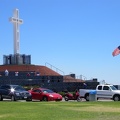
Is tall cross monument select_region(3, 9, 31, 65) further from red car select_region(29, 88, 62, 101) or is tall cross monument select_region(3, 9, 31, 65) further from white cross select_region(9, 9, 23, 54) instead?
red car select_region(29, 88, 62, 101)

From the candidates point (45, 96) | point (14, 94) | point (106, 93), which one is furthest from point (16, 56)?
point (14, 94)

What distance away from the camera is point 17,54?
64.0m

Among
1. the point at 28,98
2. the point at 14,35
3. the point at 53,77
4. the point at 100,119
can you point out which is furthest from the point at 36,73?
the point at 100,119

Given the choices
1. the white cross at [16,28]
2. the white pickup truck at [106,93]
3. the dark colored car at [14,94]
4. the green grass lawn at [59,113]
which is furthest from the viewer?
the white cross at [16,28]

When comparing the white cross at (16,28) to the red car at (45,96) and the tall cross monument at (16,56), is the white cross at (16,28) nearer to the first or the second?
the tall cross monument at (16,56)

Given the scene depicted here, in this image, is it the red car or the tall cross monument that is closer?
the red car

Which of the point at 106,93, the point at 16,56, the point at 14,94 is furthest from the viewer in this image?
the point at 16,56

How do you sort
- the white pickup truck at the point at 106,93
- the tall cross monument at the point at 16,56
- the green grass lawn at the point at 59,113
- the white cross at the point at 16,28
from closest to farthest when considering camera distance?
1. the green grass lawn at the point at 59,113
2. the white pickup truck at the point at 106,93
3. the tall cross monument at the point at 16,56
4. the white cross at the point at 16,28

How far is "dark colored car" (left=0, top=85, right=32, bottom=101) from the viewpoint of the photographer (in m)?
31.1

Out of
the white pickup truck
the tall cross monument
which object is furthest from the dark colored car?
the tall cross monument

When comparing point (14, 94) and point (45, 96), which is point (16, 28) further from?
point (14, 94)

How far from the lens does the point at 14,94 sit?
3117cm

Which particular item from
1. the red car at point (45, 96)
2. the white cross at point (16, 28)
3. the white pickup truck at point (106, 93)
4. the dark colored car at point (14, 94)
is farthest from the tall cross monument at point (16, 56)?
the dark colored car at point (14, 94)

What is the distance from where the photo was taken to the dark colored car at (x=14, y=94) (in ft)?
102
